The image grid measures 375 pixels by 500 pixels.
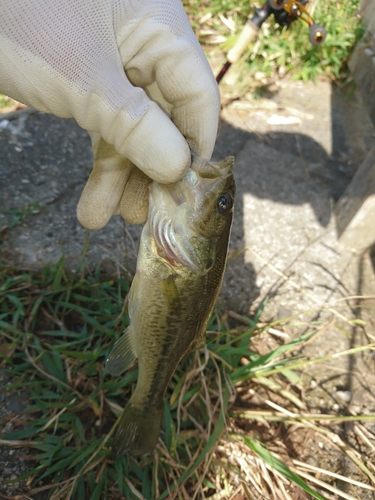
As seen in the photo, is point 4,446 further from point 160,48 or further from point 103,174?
point 160,48

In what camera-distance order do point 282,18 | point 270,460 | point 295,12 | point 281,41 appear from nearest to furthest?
point 270,460 < point 295,12 < point 282,18 < point 281,41

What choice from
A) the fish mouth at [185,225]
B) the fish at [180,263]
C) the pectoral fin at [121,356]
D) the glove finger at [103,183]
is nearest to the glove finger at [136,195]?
the glove finger at [103,183]

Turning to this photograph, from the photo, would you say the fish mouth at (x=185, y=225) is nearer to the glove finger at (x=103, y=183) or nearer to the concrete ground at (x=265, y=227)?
the glove finger at (x=103, y=183)

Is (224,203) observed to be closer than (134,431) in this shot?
Yes

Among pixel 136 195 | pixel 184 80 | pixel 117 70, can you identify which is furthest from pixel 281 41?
pixel 117 70

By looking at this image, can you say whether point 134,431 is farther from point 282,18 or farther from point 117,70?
point 282,18

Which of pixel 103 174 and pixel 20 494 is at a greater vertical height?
pixel 103 174

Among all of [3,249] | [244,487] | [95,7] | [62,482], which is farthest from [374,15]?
[62,482]
